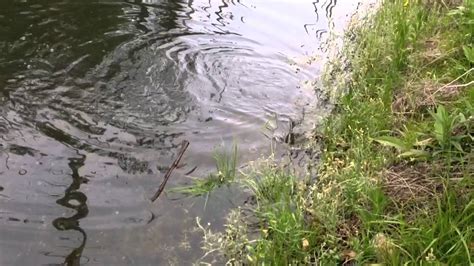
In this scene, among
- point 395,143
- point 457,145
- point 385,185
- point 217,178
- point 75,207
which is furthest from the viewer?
point 217,178

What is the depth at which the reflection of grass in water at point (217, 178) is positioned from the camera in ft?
12.6

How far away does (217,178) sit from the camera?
3932 millimetres

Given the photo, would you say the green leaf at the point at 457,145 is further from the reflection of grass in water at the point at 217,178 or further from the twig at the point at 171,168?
the twig at the point at 171,168

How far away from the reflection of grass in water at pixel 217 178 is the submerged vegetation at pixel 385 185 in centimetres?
14

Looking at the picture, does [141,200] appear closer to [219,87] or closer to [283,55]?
[219,87]

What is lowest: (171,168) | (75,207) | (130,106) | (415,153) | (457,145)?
(75,207)

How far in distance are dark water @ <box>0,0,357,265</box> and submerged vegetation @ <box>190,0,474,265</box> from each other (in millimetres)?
439

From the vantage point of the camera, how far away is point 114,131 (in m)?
4.38

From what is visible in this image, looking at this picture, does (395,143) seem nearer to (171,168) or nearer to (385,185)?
(385,185)

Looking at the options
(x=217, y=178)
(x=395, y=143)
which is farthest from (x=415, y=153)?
(x=217, y=178)

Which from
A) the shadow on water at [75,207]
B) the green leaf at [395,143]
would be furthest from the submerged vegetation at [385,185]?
the shadow on water at [75,207]

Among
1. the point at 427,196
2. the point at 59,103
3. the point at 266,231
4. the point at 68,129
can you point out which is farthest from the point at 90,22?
the point at 427,196

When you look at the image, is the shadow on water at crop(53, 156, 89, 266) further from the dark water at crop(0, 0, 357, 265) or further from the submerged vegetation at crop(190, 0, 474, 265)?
the submerged vegetation at crop(190, 0, 474, 265)

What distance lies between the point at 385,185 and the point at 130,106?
236cm
